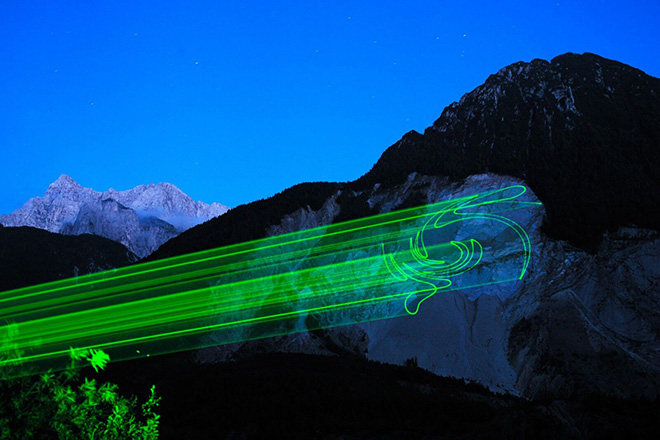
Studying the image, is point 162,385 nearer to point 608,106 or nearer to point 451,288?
point 451,288

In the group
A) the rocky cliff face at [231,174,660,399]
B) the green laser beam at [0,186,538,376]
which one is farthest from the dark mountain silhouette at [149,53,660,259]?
the green laser beam at [0,186,538,376]

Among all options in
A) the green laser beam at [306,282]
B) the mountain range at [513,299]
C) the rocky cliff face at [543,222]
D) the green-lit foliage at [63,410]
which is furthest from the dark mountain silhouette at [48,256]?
the green-lit foliage at [63,410]

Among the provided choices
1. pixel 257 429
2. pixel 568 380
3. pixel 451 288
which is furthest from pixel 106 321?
pixel 568 380

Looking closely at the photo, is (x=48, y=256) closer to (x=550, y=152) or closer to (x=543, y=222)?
(x=543, y=222)

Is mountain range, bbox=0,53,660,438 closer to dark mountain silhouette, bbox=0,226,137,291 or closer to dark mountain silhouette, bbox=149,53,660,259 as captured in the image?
dark mountain silhouette, bbox=149,53,660,259

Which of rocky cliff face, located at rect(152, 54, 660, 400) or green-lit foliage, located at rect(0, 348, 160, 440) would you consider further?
rocky cliff face, located at rect(152, 54, 660, 400)

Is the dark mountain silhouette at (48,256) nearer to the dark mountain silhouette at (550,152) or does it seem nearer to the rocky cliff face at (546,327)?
the dark mountain silhouette at (550,152)
